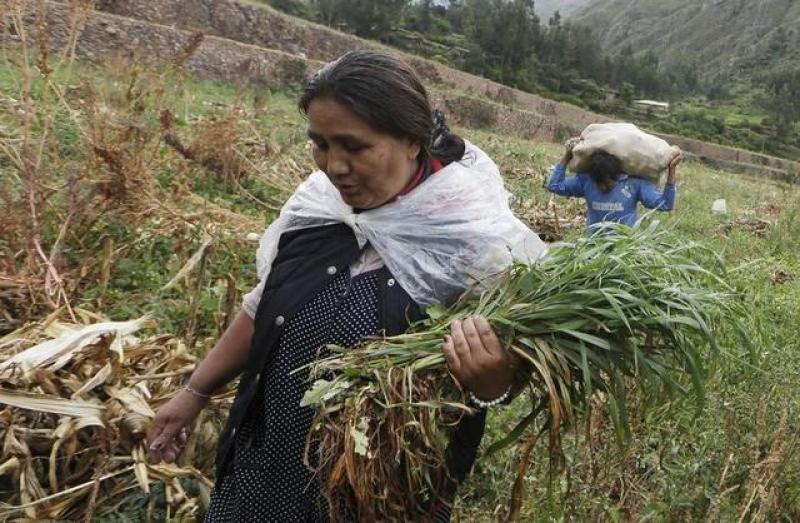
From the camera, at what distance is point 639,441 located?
2.24 meters

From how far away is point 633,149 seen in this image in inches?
162

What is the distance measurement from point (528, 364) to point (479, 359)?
12cm

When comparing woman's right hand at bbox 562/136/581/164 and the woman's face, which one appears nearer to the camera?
the woman's face

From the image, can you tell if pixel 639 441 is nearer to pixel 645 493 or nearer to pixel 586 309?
pixel 645 493

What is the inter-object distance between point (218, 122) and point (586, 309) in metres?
4.93

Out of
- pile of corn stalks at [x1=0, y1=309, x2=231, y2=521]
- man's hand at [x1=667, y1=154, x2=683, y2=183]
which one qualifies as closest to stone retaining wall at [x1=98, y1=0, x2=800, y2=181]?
man's hand at [x1=667, y1=154, x2=683, y2=183]

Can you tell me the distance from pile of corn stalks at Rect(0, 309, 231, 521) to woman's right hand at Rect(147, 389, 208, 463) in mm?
269

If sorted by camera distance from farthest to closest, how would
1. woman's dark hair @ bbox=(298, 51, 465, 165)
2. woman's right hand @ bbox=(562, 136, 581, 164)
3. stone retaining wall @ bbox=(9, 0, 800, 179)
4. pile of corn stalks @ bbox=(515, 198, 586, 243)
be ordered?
stone retaining wall @ bbox=(9, 0, 800, 179) < pile of corn stalks @ bbox=(515, 198, 586, 243) < woman's right hand @ bbox=(562, 136, 581, 164) < woman's dark hair @ bbox=(298, 51, 465, 165)

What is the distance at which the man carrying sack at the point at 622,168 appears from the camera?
4.11 meters

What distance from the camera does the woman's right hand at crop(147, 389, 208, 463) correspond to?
1.70 metres

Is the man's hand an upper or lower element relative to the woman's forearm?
upper

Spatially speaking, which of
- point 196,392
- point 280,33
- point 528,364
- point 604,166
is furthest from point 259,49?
point 528,364

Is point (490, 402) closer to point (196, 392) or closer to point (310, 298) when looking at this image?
point (310, 298)

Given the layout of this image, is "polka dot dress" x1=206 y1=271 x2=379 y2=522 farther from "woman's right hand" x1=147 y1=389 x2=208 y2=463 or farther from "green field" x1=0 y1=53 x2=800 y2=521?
"green field" x1=0 y1=53 x2=800 y2=521
